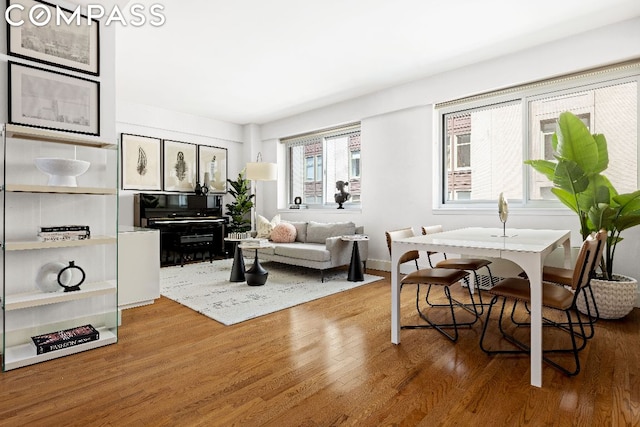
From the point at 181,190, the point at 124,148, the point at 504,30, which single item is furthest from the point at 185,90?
the point at 504,30

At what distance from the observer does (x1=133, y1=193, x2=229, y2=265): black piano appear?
5672 millimetres

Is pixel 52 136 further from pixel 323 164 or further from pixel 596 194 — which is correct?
pixel 323 164

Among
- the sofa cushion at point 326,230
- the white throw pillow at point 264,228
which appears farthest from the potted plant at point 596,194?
the white throw pillow at point 264,228

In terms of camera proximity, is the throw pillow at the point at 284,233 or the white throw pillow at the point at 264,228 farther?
the white throw pillow at the point at 264,228

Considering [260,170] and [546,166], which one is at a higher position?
[260,170]

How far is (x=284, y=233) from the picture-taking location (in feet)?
18.2

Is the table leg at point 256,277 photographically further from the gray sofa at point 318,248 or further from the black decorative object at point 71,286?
the black decorative object at point 71,286

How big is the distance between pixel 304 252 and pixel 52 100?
3099 mm

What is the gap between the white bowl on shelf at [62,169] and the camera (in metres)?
2.27

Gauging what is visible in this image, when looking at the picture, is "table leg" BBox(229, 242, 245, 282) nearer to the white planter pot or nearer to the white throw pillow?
the white throw pillow

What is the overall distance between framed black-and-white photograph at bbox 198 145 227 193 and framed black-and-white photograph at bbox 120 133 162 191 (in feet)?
2.56

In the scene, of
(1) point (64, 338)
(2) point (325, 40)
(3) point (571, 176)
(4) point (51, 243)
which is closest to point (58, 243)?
(4) point (51, 243)

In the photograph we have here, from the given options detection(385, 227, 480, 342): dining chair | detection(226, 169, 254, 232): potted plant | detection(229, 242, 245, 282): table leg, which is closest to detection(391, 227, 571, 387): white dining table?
detection(385, 227, 480, 342): dining chair

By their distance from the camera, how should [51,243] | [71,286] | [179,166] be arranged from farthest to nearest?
[179,166]
[71,286]
[51,243]
